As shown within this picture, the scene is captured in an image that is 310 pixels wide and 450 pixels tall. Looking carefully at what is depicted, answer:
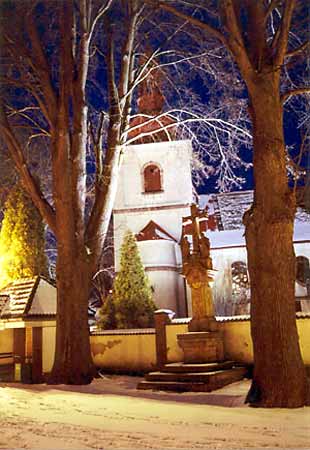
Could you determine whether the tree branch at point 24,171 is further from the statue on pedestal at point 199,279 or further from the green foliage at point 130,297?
the green foliage at point 130,297

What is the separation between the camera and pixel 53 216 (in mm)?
12703

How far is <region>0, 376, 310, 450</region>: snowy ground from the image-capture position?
17.8 feet

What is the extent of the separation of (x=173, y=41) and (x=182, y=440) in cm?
1210

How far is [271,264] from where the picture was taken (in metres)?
8.34

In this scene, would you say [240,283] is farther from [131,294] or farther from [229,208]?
[131,294]

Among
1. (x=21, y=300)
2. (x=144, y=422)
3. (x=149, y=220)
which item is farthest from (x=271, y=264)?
(x=149, y=220)

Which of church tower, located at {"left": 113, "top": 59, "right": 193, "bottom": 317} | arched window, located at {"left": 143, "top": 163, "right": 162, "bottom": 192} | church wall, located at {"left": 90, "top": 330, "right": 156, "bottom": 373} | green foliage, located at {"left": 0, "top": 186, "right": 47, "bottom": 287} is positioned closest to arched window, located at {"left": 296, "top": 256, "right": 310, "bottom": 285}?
church tower, located at {"left": 113, "top": 59, "right": 193, "bottom": 317}

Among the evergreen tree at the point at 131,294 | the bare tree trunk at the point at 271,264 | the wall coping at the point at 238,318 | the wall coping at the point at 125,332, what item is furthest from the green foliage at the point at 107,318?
the bare tree trunk at the point at 271,264

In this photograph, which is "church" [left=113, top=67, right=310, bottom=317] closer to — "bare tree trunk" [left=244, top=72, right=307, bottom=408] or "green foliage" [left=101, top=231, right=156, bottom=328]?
"green foliage" [left=101, top=231, right=156, bottom=328]

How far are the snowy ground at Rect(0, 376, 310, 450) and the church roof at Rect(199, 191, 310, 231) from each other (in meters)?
21.3

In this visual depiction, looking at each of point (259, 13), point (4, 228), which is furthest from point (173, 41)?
point (4, 228)

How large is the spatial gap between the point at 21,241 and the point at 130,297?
18.8 ft

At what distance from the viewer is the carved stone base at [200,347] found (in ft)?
40.9

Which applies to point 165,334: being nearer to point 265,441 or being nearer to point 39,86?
point 39,86
